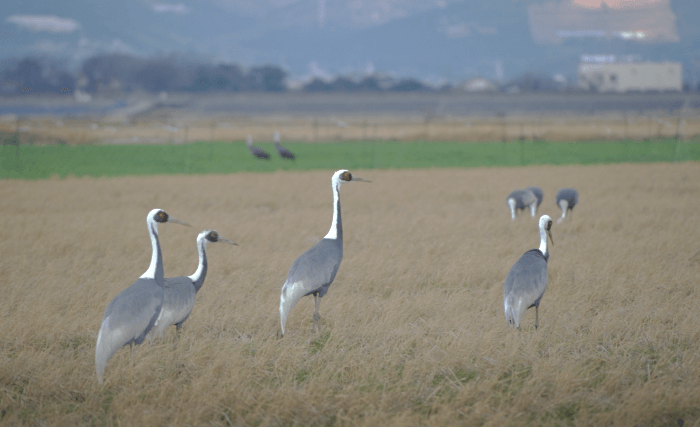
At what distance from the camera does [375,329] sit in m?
6.08

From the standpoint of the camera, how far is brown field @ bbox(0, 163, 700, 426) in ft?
15.2

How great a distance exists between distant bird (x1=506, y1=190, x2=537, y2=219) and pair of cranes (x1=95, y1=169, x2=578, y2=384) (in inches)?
234

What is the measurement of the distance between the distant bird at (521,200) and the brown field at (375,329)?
46 cm

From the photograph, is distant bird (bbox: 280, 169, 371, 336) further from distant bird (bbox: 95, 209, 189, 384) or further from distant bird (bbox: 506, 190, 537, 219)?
distant bird (bbox: 506, 190, 537, 219)

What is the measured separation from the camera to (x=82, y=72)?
195m

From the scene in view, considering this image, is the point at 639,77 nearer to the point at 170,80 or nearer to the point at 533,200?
the point at 170,80

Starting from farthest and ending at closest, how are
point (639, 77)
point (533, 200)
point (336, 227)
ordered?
point (639, 77), point (533, 200), point (336, 227)

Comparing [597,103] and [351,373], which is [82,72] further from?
[351,373]

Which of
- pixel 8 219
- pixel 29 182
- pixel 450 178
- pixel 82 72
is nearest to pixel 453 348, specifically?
pixel 8 219

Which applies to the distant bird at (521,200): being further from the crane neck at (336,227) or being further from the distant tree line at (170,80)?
the distant tree line at (170,80)

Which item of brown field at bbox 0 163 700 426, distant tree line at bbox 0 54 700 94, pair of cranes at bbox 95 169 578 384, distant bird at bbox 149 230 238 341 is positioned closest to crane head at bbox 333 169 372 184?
pair of cranes at bbox 95 169 578 384

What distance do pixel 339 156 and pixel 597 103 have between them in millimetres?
80134

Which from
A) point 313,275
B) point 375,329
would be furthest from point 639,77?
point 313,275

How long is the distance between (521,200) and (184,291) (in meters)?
9.17
